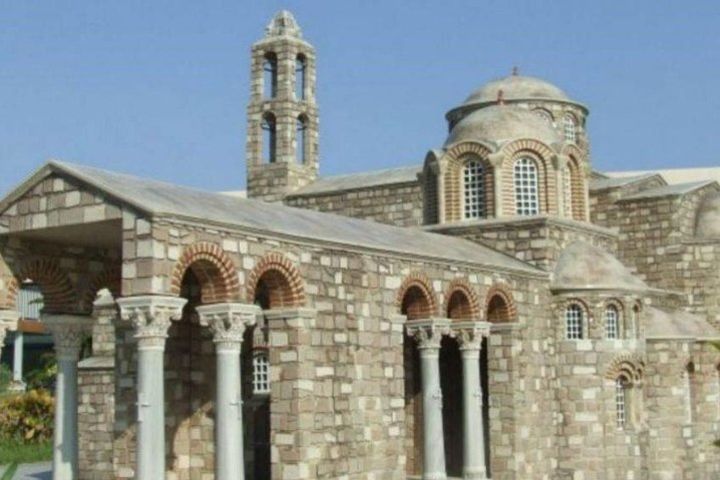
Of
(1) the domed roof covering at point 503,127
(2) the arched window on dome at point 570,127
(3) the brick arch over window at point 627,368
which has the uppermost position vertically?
(2) the arched window on dome at point 570,127

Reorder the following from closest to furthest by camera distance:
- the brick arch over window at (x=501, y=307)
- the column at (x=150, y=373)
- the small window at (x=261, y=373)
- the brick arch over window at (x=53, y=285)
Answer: the column at (x=150, y=373), the brick arch over window at (x=53, y=285), the brick arch over window at (x=501, y=307), the small window at (x=261, y=373)

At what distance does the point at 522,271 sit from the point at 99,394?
12.6m

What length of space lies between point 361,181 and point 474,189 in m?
8.48

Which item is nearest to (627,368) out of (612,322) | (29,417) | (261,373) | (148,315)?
(612,322)

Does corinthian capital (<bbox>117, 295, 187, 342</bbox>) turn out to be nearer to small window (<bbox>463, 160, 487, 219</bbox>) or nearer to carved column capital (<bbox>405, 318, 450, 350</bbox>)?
carved column capital (<bbox>405, 318, 450, 350</bbox>)

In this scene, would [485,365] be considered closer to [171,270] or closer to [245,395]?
[245,395]

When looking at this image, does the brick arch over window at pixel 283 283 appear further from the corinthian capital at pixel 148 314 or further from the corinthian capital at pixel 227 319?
the corinthian capital at pixel 148 314

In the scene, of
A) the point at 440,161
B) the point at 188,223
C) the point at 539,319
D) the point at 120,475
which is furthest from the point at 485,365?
the point at 188,223

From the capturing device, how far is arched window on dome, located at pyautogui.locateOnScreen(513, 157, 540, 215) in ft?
96.7

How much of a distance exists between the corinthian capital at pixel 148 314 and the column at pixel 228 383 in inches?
52.5

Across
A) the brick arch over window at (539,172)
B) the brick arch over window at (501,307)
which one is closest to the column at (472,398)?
the brick arch over window at (501,307)

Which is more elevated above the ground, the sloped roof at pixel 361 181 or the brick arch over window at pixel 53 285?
the sloped roof at pixel 361 181

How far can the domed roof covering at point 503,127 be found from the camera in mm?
29522

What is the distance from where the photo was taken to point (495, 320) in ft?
87.5
